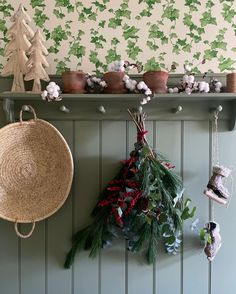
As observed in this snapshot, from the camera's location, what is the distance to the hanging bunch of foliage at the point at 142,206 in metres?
1.19

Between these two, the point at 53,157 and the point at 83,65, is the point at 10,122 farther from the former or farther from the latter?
the point at 83,65

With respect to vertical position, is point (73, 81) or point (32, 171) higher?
point (73, 81)

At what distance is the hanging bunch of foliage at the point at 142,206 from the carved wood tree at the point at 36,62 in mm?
401

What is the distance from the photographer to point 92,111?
4.46ft

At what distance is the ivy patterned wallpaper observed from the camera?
4.53ft

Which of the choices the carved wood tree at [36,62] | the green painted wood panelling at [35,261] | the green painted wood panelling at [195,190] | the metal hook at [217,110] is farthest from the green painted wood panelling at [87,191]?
the metal hook at [217,110]

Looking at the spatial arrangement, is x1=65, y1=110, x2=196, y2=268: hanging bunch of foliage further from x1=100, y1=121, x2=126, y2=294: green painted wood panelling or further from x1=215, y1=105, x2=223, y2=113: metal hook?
x1=215, y1=105, x2=223, y2=113: metal hook

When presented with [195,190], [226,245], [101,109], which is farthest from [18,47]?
[226,245]

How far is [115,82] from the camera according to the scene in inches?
48.3

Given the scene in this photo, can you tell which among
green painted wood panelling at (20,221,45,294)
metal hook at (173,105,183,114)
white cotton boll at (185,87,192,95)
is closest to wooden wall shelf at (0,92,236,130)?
metal hook at (173,105,183,114)

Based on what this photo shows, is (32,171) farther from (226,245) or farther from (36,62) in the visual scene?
(226,245)

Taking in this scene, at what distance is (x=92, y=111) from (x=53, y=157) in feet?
0.85

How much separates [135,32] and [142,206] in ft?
2.48

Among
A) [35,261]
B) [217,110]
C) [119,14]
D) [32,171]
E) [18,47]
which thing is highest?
[119,14]
